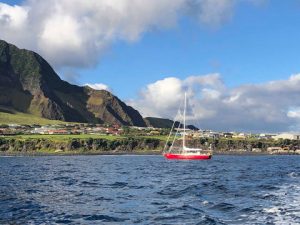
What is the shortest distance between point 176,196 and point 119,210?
452 inches

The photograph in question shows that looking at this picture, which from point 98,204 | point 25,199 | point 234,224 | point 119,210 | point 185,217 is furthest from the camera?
point 25,199

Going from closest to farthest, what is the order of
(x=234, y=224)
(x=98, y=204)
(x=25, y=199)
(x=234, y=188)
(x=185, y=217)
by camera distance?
(x=234, y=224) → (x=185, y=217) → (x=98, y=204) → (x=25, y=199) → (x=234, y=188)

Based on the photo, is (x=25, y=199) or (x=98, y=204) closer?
(x=98, y=204)

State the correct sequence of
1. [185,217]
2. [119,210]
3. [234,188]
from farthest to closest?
[234,188] → [119,210] → [185,217]

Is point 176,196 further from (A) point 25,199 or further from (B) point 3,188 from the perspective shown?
(B) point 3,188

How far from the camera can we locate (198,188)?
197 feet

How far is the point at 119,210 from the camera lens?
4159 centimetres

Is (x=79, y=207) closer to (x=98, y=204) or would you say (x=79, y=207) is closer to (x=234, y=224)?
(x=98, y=204)

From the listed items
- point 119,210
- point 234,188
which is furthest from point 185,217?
point 234,188

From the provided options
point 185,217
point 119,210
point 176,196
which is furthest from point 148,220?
point 176,196

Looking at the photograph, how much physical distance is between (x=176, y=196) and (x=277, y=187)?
1668 cm

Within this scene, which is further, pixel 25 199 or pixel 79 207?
pixel 25 199

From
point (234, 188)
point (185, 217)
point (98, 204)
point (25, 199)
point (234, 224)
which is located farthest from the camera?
point (234, 188)

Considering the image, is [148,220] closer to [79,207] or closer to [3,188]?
[79,207]
